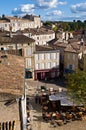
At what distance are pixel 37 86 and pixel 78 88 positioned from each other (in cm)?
1488

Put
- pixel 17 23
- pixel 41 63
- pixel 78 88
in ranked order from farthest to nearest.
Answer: pixel 17 23 < pixel 41 63 < pixel 78 88

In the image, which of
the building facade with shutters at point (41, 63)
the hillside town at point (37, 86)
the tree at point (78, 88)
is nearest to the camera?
the hillside town at point (37, 86)

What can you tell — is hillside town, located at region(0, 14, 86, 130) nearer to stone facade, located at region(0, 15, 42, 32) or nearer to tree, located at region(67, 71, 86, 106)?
tree, located at region(67, 71, 86, 106)

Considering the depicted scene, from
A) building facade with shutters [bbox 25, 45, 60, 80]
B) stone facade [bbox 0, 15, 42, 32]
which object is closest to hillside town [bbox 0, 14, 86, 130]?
building facade with shutters [bbox 25, 45, 60, 80]

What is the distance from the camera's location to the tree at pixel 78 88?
31.5 metres

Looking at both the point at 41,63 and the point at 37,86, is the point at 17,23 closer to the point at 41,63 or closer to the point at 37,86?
the point at 41,63

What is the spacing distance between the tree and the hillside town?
102 cm

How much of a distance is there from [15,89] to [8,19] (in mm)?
90183

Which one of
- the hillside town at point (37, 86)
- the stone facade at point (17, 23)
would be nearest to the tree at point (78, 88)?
the hillside town at point (37, 86)

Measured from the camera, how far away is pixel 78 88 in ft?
104

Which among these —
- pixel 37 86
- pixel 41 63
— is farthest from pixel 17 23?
pixel 37 86

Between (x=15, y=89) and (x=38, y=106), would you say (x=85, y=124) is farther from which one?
(x=15, y=89)

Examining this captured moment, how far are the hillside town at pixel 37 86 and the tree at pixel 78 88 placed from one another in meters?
1.02

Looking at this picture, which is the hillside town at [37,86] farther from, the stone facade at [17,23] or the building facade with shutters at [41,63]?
the stone facade at [17,23]
